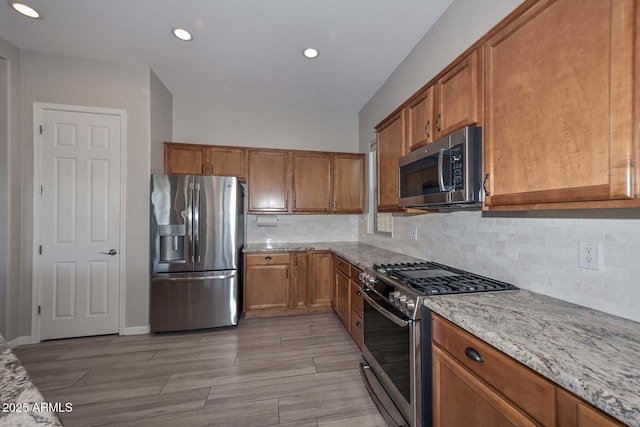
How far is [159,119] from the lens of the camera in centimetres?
324

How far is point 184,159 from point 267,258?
172cm

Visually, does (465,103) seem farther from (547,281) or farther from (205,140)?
(205,140)

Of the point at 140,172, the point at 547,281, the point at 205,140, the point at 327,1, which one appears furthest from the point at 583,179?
the point at 205,140

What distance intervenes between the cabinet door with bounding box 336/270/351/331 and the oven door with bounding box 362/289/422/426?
61cm

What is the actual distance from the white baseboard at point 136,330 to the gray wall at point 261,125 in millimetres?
2459

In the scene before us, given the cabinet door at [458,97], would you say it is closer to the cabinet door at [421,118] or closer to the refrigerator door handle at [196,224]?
the cabinet door at [421,118]

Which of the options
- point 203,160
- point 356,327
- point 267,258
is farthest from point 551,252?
point 203,160

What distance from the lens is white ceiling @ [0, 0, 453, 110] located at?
206cm

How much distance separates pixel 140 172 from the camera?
9.64ft

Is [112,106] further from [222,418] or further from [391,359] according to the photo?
[391,359]

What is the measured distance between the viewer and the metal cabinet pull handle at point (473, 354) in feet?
3.31

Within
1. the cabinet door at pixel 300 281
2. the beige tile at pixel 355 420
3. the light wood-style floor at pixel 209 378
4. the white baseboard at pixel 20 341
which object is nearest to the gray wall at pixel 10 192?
the white baseboard at pixel 20 341

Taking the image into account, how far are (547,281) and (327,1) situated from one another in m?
2.35

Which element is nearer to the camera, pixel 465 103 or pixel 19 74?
pixel 465 103
